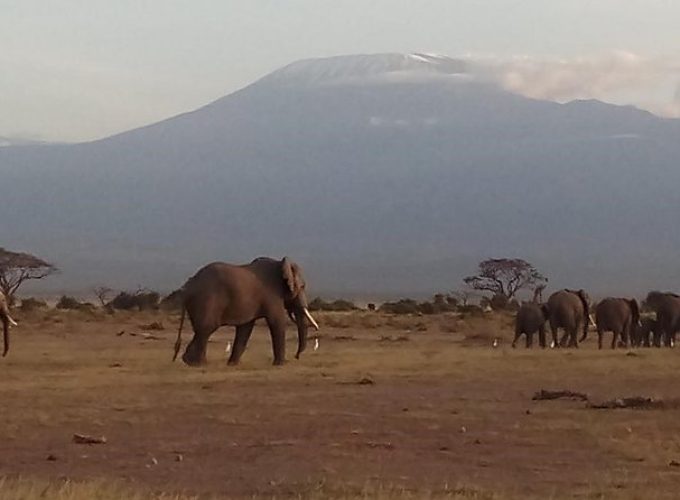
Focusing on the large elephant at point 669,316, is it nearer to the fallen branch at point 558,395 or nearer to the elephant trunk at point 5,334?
the elephant trunk at point 5,334

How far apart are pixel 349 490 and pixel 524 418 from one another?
236 inches

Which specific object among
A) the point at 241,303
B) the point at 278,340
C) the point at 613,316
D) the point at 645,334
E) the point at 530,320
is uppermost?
the point at 241,303

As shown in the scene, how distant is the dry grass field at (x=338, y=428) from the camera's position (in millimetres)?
12180

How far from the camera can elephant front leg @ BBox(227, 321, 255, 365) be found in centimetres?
2567

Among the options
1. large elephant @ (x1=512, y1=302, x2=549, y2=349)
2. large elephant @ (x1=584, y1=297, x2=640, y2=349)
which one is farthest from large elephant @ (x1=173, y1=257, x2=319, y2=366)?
large elephant @ (x1=584, y1=297, x2=640, y2=349)

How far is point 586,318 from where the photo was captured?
38.1m

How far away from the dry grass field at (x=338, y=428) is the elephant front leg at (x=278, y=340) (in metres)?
0.51

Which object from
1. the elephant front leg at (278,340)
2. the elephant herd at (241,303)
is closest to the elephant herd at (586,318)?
the elephant herd at (241,303)

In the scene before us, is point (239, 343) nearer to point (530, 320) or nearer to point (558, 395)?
point (558, 395)

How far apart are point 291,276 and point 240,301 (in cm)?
131

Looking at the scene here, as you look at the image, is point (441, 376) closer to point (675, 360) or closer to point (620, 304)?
point (675, 360)

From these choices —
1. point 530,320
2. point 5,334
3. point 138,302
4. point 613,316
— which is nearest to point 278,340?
point 5,334

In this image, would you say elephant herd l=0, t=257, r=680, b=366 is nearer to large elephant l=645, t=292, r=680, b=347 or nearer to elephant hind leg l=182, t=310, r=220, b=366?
elephant hind leg l=182, t=310, r=220, b=366

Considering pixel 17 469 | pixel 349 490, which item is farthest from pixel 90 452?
pixel 349 490
